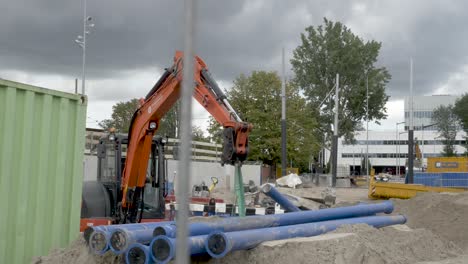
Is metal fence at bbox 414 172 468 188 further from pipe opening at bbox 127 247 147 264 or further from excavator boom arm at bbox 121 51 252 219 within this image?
pipe opening at bbox 127 247 147 264

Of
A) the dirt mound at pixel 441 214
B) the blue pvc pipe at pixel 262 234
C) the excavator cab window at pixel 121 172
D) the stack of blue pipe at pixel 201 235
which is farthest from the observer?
the dirt mound at pixel 441 214

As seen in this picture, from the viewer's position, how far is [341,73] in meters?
62.2

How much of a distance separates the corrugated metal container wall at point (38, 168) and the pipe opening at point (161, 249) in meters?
1.44

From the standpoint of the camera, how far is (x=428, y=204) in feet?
56.4

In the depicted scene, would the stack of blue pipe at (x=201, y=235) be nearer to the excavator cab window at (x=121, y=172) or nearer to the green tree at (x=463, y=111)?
the excavator cab window at (x=121, y=172)

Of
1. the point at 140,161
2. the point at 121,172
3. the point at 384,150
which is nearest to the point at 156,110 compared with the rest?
the point at 140,161

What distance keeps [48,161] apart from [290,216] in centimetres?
342

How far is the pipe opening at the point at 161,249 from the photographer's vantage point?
246 inches

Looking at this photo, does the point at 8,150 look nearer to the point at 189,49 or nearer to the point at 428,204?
the point at 189,49

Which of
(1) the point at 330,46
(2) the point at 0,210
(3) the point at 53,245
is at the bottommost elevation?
(3) the point at 53,245

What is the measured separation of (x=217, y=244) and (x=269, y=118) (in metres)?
45.6

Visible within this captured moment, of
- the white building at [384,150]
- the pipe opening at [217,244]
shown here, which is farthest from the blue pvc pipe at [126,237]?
the white building at [384,150]

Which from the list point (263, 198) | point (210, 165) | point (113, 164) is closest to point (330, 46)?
point (210, 165)

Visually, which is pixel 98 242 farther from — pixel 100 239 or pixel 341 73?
pixel 341 73
